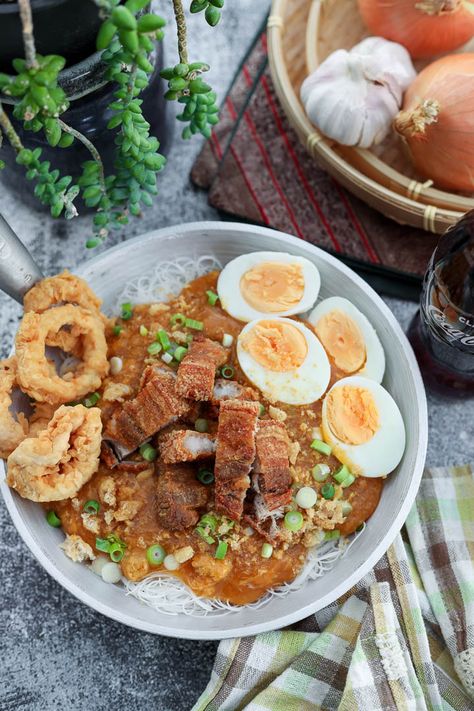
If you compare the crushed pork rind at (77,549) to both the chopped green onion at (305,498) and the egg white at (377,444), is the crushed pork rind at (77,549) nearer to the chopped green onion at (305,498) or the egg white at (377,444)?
the chopped green onion at (305,498)

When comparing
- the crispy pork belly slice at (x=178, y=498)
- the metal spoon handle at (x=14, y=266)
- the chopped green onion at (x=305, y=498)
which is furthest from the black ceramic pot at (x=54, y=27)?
the chopped green onion at (x=305, y=498)

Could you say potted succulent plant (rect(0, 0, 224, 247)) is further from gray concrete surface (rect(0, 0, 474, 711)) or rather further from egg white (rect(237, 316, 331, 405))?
gray concrete surface (rect(0, 0, 474, 711))

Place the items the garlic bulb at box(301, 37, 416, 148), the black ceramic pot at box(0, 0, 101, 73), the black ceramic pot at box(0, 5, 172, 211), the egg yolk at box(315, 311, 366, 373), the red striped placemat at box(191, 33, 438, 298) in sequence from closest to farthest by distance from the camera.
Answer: the black ceramic pot at box(0, 0, 101, 73) < the black ceramic pot at box(0, 5, 172, 211) < the egg yolk at box(315, 311, 366, 373) < the garlic bulb at box(301, 37, 416, 148) < the red striped placemat at box(191, 33, 438, 298)

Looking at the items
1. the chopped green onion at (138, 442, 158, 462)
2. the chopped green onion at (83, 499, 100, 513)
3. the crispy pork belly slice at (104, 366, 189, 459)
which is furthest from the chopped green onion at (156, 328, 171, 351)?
the chopped green onion at (83, 499, 100, 513)

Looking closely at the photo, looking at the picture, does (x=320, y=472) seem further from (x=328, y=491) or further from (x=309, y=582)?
(x=309, y=582)

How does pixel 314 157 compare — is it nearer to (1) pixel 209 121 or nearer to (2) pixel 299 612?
(1) pixel 209 121

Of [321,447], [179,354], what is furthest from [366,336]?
[179,354]

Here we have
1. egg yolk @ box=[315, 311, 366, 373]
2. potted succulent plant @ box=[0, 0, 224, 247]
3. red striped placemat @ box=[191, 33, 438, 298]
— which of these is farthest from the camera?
red striped placemat @ box=[191, 33, 438, 298]
